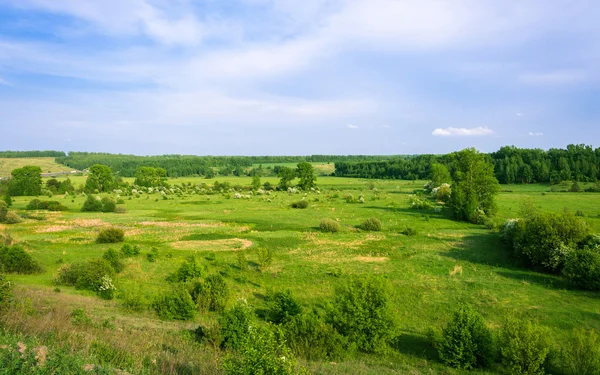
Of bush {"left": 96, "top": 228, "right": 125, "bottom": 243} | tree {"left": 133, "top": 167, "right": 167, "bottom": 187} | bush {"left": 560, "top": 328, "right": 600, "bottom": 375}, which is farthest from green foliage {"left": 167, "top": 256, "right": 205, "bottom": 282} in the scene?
tree {"left": 133, "top": 167, "right": 167, "bottom": 187}

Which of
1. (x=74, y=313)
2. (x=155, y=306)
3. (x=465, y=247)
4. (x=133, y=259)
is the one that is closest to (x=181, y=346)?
(x=74, y=313)

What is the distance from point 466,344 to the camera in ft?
47.2

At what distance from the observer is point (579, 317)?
18922mm

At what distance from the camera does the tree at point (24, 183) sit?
3280 inches

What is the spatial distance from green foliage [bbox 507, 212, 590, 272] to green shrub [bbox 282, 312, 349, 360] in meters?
20.2

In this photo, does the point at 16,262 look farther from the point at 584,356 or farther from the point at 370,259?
the point at 584,356

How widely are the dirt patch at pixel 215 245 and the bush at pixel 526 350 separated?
24.8 meters

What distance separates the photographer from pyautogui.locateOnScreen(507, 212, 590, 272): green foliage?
26.5 meters

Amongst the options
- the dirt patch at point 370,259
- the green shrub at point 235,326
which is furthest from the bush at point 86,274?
the dirt patch at point 370,259


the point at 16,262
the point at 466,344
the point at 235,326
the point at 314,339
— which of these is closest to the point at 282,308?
the point at 314,339

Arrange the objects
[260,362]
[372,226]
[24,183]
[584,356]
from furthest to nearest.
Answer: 1. [24,183]
2. [372,226]
3. [584,356]
4. [260,362]

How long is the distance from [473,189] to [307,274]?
3352 cm

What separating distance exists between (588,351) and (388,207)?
49793 mm

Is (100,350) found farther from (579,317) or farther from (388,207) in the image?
(388,207)
